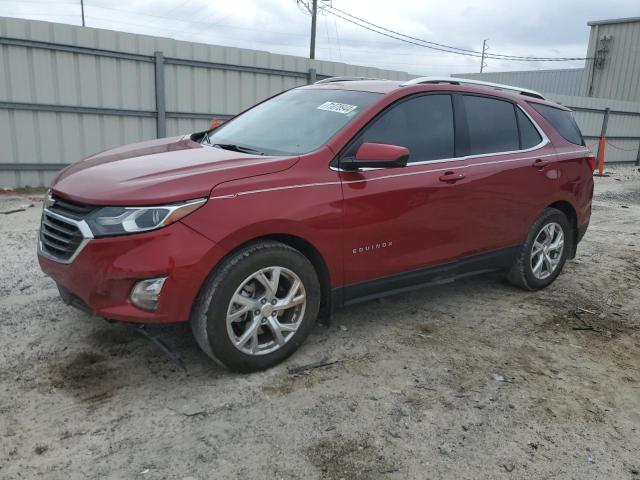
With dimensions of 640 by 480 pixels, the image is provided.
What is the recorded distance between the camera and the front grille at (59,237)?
3.03 m

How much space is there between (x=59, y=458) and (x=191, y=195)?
55.4 inches

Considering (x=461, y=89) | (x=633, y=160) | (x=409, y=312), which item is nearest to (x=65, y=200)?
(x=409, y=312)

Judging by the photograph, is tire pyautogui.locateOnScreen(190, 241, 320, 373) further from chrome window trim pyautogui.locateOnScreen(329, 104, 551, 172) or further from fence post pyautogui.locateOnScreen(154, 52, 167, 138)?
fence post pyautogui.locateOnScreen(154, 52, 167, 138)

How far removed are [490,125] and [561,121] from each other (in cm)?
115

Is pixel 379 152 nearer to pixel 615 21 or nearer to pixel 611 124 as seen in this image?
pixel 611 124

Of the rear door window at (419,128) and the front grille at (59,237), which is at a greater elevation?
the rear door window at (419,128)

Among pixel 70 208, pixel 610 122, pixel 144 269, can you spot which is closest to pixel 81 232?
pixel 70 208

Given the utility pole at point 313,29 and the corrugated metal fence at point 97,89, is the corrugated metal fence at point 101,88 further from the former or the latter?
the utility pole at point 313,29

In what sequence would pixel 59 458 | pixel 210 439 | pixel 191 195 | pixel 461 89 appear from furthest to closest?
pixel 461 89
pixel 191 195
pixel 210 439
pixel 59 458

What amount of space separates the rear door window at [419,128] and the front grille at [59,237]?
1.79 m

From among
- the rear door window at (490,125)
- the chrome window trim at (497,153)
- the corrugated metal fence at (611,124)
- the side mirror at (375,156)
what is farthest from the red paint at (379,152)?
the corrugated metal fence at (611,124)

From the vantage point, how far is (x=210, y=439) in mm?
2752

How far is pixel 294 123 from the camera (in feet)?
13.1

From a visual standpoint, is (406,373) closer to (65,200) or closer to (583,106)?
(65,200)
